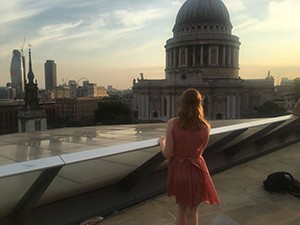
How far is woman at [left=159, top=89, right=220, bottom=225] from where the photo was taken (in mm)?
2799

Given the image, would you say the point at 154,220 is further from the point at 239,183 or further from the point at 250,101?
the point at 250,101

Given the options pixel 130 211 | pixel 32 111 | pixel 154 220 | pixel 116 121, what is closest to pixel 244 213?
pixel 154 220

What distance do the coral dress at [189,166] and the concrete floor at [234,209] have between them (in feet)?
2.55

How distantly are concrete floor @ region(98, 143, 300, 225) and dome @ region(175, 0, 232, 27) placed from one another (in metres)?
67.8

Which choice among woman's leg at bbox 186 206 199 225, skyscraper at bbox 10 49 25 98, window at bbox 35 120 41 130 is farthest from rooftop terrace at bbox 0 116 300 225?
skyscraper at bbox 10 49 25 98

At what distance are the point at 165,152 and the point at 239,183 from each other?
2.52 m

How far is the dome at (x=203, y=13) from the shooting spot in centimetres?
6912

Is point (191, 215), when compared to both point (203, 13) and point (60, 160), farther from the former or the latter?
point (203, 13)

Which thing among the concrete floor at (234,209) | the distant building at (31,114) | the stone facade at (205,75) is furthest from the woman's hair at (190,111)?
the stone facade at (205,75)

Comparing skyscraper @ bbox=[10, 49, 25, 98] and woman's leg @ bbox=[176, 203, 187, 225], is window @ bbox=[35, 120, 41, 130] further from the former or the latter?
skyscraper @ bbox=[10, 49, 25, 98]

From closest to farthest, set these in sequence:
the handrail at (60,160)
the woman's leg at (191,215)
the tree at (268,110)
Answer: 1. the handrail at (60,160)
2. the woman's leg at (191,215)
3. the tree at (268,110)

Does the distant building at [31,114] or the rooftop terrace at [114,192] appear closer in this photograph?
the rooftop terrace at [114,192]

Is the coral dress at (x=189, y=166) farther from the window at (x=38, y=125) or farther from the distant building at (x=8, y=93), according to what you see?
the distant building at (x=8, y=93)

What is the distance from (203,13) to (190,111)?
70.8 metres
